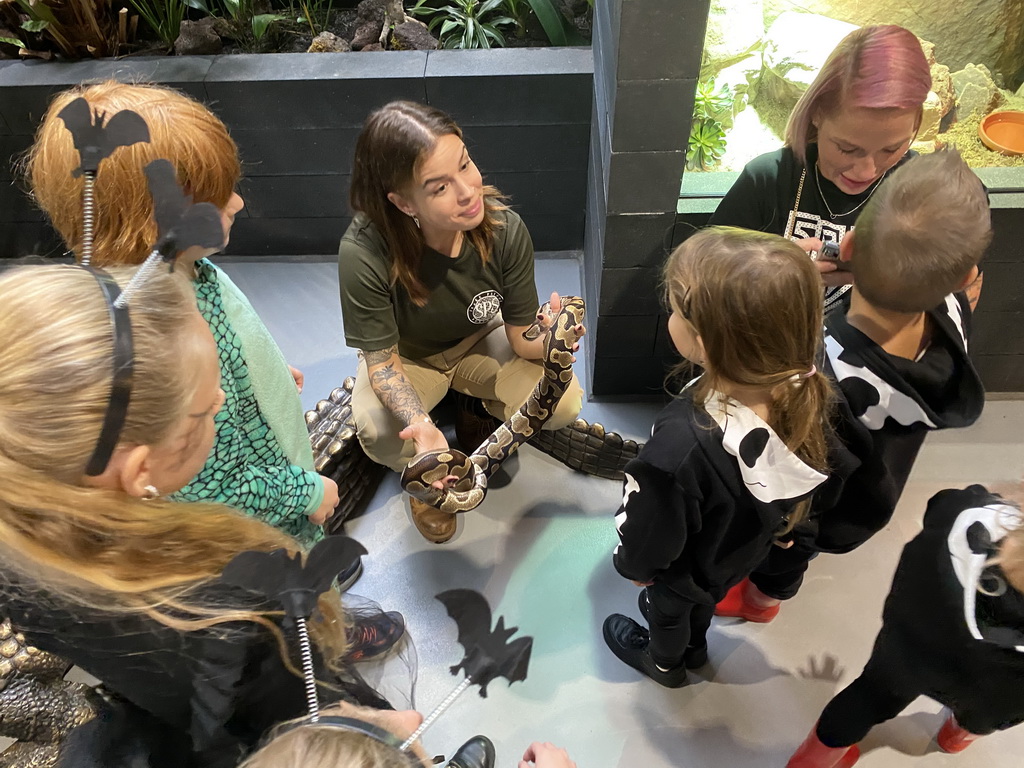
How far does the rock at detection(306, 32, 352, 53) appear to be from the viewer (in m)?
2.83

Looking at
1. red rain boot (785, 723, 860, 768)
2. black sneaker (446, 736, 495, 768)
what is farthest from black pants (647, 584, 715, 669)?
black sneaker (446, 736, 495, 768)

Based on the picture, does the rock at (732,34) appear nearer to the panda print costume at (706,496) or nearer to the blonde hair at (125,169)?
the panda print costume at (706,496)

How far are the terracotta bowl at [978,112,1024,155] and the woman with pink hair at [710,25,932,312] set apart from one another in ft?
2.19

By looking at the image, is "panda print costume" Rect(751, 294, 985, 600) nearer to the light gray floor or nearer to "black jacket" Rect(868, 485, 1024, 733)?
"black jacket" Rect(868, 485, 1024, 733)

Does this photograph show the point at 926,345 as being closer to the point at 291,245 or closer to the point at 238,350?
the point at 238,350

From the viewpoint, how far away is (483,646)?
2.77 ft

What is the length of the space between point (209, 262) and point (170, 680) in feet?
2.56

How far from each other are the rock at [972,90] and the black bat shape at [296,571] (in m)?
2.35

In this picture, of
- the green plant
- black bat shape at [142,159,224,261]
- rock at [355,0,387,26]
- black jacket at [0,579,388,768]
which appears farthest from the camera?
rock at [355,0,387,26]

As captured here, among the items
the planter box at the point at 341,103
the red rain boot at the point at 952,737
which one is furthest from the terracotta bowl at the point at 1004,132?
the red rain boot at the point at 952,737

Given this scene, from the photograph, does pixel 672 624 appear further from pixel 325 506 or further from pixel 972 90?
pixel 972 90

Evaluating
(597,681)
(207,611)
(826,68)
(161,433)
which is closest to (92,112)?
(161,433)

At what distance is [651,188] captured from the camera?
73.0 inches

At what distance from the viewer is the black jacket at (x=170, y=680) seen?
92 cm
